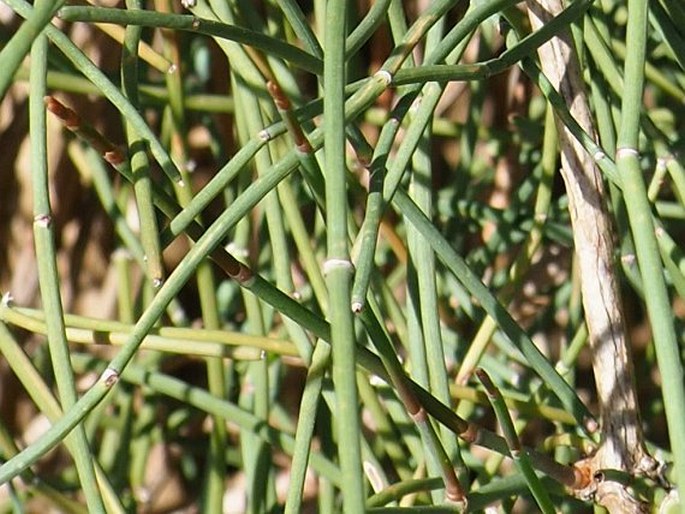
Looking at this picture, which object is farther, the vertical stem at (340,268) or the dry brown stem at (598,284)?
the dry brown stem at (598,284)

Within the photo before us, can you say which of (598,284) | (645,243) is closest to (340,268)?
(645,243)

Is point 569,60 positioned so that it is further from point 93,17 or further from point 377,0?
point 93,17

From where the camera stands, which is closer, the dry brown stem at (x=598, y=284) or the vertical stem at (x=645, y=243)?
the vertical stem at (x=645, y=243)

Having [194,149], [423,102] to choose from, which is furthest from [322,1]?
[194,149]

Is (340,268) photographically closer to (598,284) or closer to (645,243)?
(645,243)

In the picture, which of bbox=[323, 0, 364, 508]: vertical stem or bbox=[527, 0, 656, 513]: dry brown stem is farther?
bbox=[527, 0, 656, 513]: dry brown stem
